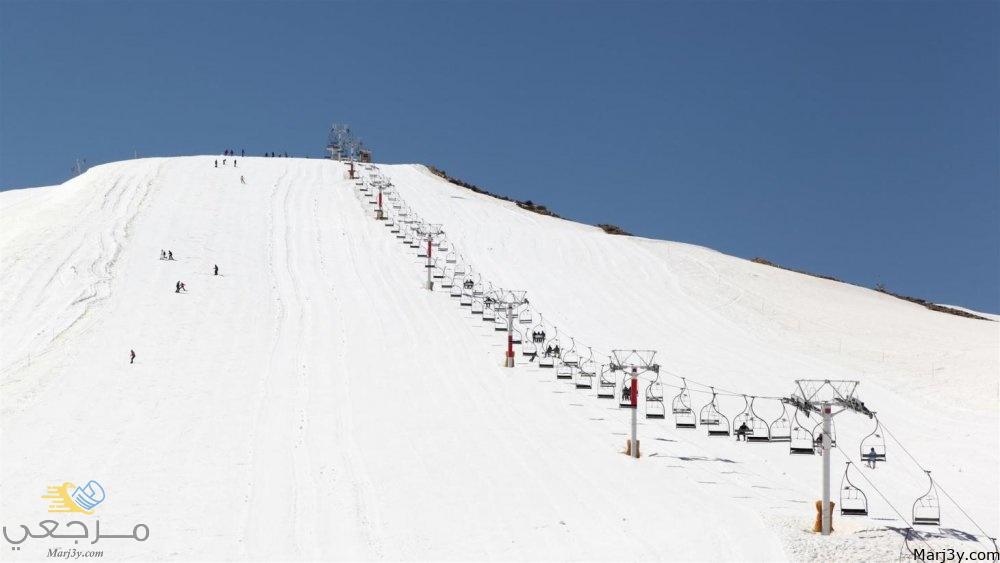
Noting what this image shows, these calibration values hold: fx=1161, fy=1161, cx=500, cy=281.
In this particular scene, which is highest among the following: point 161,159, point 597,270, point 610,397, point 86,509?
point 161,159

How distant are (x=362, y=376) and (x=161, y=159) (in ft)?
161

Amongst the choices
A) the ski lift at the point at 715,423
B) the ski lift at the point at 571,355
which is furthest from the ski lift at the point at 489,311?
the ski lift at the point at 715,423

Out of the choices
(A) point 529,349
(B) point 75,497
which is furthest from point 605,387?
(B) point 75,497

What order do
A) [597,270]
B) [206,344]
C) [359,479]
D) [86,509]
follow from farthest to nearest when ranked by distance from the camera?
[597,270] < [206,344] < [359,479] < [86,509]

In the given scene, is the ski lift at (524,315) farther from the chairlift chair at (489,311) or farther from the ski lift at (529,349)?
the ski lift at (529,349)

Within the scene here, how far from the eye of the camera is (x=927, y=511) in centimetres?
2742

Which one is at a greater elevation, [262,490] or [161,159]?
[161,159]

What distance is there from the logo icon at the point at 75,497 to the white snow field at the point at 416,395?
35cm

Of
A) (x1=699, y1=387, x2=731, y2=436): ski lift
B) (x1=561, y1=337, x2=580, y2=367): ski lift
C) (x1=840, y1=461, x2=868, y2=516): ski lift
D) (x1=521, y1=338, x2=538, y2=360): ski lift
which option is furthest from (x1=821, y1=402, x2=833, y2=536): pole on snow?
(x1=521, y1=338, x2=538, y2=360): ski lift

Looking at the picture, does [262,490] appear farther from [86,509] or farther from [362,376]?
[362,376]

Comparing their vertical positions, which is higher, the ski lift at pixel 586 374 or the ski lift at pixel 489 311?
the ski lift at pixel 489 311

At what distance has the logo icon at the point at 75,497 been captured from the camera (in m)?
25.3

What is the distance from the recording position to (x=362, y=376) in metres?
37.8

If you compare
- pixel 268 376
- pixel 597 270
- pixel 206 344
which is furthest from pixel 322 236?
pixel 268 376
